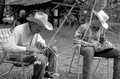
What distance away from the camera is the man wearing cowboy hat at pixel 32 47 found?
2867 mm

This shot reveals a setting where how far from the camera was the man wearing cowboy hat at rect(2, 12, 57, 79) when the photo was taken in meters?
2.87

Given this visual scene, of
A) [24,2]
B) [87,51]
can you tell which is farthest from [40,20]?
[24,2]

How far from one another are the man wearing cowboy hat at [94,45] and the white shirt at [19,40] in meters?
0.71

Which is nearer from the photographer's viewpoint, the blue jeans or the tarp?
the blue jeans

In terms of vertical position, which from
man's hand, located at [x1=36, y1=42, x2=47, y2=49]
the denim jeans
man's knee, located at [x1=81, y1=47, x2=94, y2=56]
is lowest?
the denim jeans

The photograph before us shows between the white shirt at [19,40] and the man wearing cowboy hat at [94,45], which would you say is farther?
the man wearing cowboy hat at [94,45]

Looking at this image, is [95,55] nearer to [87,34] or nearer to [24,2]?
[87,34]

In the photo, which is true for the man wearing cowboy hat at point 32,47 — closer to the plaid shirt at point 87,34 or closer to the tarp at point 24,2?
the plaid shirt at point 87,34

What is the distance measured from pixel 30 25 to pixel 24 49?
1.20 feet

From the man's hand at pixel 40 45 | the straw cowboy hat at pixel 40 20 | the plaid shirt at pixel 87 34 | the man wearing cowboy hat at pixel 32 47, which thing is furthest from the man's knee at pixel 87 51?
the straw cowboy hat at pixel 40 20

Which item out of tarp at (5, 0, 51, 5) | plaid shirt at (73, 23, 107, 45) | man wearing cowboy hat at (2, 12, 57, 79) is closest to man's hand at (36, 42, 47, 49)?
man wearing cowboy hat at (2, 12, 57, 79)

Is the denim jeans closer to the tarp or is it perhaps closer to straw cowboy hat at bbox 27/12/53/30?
straw cowboy hat at bbox 27/12/53/30

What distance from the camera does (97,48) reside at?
3561mm

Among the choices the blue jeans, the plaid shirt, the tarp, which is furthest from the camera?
the tarp
